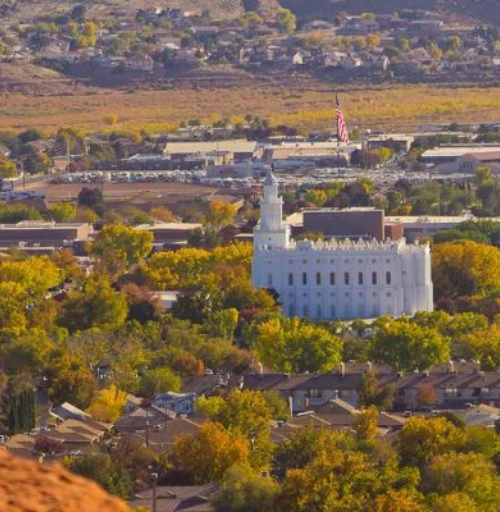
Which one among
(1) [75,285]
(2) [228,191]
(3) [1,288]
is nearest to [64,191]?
(2) [228,191]

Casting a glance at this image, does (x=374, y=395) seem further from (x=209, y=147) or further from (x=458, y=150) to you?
(x=209, y=147)

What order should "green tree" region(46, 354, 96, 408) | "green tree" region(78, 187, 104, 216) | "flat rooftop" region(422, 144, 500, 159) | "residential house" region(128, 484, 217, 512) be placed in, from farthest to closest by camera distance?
"flat rooftop" region(422, 144, 500, 159)
"green tree" region(78, 187, 104, 216)
"green tree" region(46, 354, 96, 408)
"residential house" region(128, 484, 217, 512)

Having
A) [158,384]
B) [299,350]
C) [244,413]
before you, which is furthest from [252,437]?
[299,350]

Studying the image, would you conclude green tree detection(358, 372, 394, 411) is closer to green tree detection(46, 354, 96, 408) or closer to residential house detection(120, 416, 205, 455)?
green tree detection(46, 354, 96, 408)

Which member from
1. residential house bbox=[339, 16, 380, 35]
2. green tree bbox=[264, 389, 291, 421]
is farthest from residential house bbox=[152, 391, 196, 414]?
residential house bbox=[339, 16, 380, 35]

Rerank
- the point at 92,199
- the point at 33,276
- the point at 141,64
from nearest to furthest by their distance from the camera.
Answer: the point at 33,276
the point at 92,199
the point at 141,64
